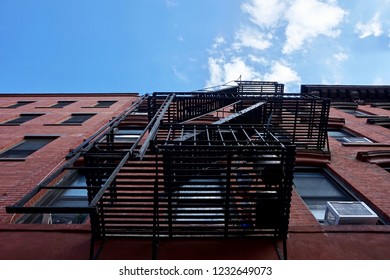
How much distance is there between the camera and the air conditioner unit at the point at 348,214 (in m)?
5.25

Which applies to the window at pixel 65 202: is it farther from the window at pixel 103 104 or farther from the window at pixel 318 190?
the window at pixel 103 104

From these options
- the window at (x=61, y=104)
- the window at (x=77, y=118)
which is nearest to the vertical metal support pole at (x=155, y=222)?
the window at (x=77, y=118)

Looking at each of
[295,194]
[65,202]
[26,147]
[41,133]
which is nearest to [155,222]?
[65,202]

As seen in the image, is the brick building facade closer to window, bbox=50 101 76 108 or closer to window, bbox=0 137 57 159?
window, bbox=0 137 57 159

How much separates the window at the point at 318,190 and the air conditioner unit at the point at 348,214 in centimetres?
48

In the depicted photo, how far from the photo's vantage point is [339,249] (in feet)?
14.9

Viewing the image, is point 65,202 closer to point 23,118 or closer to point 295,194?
point 295,194

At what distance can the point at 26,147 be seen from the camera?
10.4m

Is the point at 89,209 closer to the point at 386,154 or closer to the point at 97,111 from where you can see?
the point at 386,154

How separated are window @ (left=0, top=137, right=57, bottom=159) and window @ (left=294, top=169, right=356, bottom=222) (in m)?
9.46

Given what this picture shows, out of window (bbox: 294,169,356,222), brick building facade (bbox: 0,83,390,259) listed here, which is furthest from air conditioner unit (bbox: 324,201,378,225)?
window (bbox: 294,169,356,222)

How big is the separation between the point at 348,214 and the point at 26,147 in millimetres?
11096

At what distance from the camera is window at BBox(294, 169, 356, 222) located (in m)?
6.52
